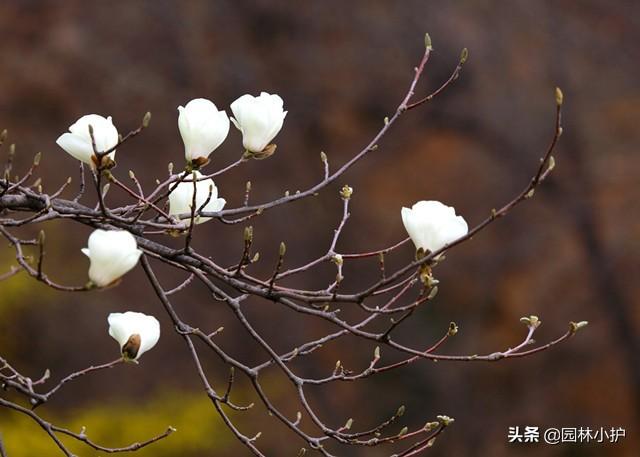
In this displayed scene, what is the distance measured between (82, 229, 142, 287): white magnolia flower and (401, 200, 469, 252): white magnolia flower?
0.25 metres

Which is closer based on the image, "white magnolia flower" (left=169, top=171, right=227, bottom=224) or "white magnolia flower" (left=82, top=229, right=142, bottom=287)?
"white magnolia flower" (left=82, top=229, right=142, bottom=287)

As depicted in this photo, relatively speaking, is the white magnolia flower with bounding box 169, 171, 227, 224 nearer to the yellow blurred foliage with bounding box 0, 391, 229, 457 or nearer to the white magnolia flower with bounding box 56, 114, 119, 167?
the white magnolia flower with bounding box 56, 114, 119, 167

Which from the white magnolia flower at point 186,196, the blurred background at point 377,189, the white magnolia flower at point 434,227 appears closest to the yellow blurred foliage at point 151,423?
the blurred background at point 377,189

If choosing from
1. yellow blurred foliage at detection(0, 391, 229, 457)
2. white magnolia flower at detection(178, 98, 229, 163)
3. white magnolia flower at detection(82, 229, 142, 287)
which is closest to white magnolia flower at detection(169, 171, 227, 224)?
white magnolia flower at detection(178, 98, 229, 163)

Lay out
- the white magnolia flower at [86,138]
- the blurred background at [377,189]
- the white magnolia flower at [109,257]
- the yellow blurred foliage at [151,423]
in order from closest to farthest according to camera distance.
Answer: the white magnolia flower at [109,257], the white magnolia flower at [86,138], the yellow blurred foliage at [151,423], the blurred background at [377,189]

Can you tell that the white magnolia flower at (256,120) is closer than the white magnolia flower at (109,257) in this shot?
No

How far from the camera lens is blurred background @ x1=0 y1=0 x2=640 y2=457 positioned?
349cm

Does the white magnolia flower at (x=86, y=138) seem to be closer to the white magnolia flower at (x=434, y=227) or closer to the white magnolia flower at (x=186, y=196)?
the white magnolia flower at (x=186, y=196)

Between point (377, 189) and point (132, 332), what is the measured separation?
2901mm

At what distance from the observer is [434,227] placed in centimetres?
82

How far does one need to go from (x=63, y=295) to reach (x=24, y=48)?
3.52ft

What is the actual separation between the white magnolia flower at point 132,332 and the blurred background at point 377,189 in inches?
97.6

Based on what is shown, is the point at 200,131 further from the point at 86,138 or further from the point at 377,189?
the point at 377,189

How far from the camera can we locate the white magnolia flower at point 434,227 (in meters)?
0.82
